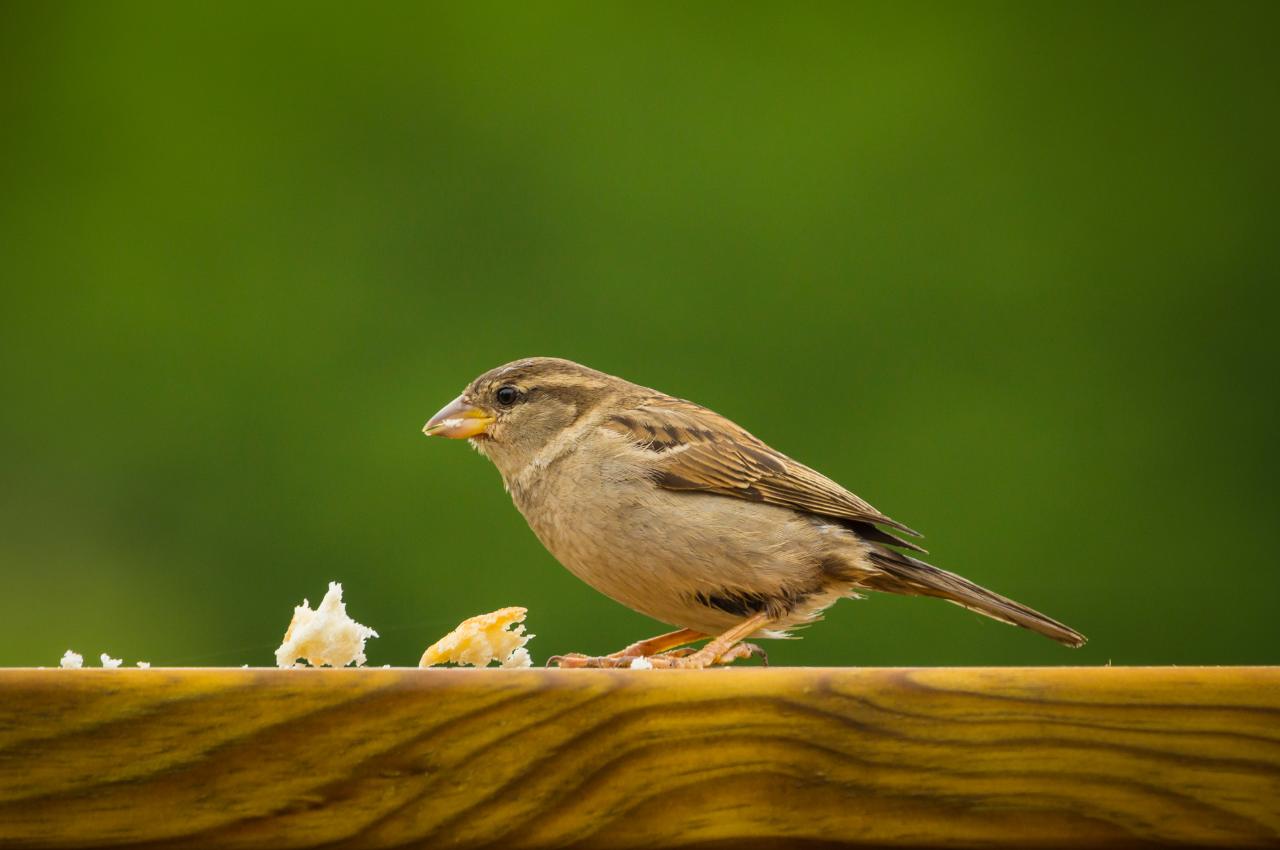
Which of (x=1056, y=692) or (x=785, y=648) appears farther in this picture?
(x=785, y=648)

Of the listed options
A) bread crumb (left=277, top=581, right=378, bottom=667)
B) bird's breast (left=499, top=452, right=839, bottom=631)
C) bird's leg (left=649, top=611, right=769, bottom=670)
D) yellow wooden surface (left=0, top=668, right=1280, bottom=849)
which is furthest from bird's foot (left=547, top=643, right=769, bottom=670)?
yellow wooden surface (left=0, top=668, right=1280, bottom=849)

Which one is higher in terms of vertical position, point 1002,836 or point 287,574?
point 287,574

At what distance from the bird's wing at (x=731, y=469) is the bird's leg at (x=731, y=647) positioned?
248 mm

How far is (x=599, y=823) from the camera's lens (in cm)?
118

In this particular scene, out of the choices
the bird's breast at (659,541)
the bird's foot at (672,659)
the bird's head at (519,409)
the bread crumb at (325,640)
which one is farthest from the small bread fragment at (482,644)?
the bird's head at (519,409)

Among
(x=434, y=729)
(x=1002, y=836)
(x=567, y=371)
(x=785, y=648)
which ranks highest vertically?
(x=567, y=371)

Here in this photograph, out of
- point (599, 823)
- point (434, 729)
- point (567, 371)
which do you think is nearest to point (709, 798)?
point (599, 823)

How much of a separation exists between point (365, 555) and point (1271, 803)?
2.84 meters

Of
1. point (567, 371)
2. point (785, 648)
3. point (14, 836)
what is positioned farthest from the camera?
point (785, 648)

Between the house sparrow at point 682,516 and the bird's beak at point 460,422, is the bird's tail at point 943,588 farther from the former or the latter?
the bird's beak at point 460,422

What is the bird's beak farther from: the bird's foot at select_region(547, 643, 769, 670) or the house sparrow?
the bird's foot at select_region(547, 643, 769, 670)

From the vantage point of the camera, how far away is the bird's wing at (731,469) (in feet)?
8.37

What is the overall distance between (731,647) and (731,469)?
1.36 ft

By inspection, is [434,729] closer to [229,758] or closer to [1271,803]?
[229,758]
